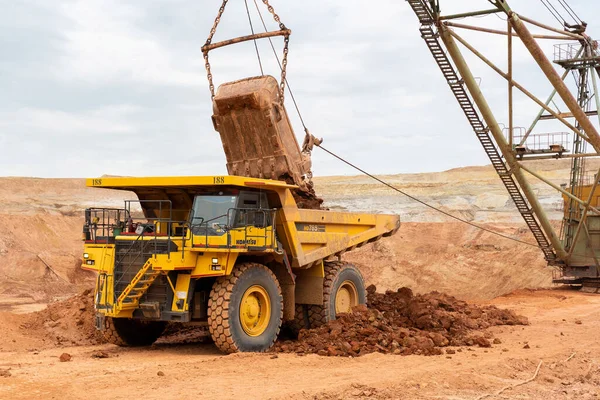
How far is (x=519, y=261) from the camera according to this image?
29.3 m

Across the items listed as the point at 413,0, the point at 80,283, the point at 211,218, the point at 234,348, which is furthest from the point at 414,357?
the point at 80,283

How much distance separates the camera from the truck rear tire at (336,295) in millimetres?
13117

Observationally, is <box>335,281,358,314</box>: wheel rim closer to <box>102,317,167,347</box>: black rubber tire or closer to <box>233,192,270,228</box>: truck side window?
<box>233,192,270,228</box>: truck side window

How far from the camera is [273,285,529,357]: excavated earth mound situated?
11586 mm

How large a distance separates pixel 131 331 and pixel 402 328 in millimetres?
4457

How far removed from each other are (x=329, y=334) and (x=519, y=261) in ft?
62.5

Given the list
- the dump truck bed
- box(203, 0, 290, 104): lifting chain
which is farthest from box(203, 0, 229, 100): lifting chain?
the dump truck bed

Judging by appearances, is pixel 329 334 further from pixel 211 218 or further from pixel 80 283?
pixel 80 283

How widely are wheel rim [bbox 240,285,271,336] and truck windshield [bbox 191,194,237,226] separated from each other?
1.17 metres

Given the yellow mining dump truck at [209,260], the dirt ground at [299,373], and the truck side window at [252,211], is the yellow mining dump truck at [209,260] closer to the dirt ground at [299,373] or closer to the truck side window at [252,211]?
the truck side window at [252,211]

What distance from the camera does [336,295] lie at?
13570 millimetres

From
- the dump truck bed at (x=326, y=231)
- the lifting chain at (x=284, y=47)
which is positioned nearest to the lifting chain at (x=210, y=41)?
the lifting chain at (x=284, y=47)

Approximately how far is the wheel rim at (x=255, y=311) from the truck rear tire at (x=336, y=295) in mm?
1626

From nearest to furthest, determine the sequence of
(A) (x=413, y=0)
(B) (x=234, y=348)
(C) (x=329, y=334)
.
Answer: (B) (x=234, y=348)
(C) (x=329, y=334)
(A) (x=413, y=0)
